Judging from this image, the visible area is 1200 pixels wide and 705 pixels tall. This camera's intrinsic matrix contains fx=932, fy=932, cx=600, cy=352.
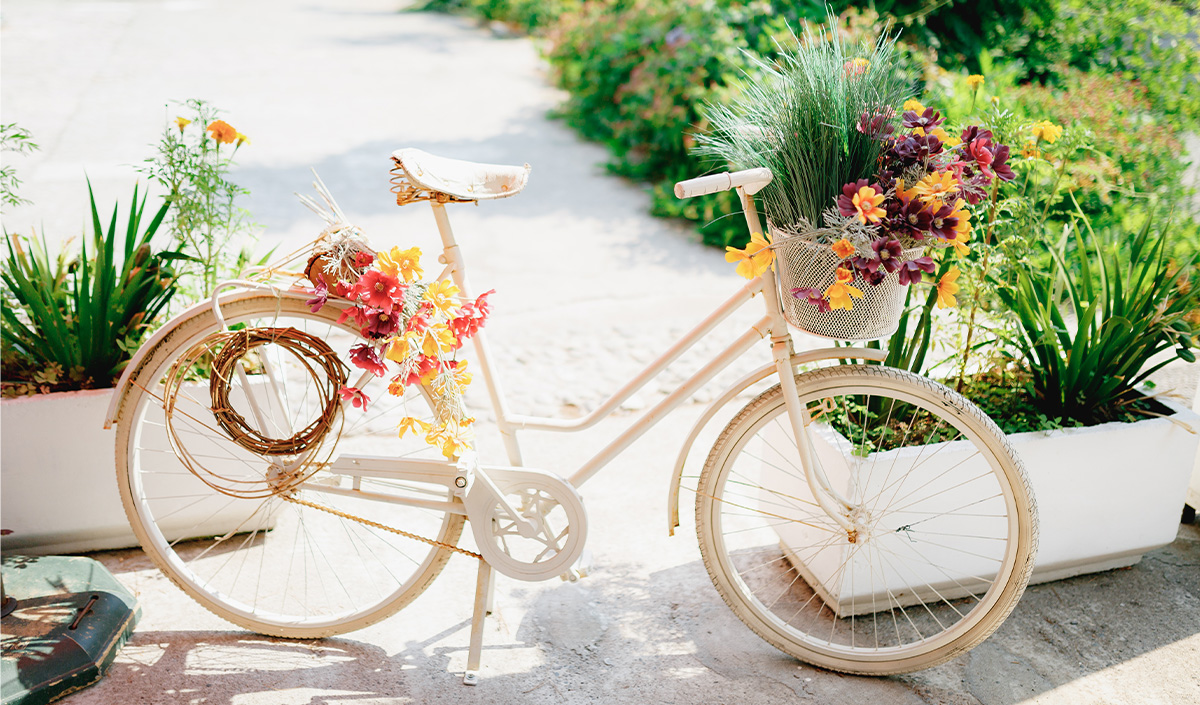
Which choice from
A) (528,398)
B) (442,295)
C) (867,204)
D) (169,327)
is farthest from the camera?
(528,398)

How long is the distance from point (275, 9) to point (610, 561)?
12655mm

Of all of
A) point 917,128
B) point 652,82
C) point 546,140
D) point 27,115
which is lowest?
point 546,140

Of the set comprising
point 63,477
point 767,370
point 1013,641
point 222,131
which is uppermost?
point 222,131

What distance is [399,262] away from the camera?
202cm

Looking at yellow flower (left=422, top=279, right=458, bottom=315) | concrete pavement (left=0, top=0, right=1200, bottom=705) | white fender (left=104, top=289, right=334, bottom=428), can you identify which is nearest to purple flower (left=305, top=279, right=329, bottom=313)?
white fender (left=104, top=289, right=334, bottom=428)

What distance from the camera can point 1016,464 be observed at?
83.9 inches

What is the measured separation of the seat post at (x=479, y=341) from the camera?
2.21 meters

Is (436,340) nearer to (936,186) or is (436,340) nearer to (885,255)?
(885,255)

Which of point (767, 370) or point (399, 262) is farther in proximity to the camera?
point (767, 370)

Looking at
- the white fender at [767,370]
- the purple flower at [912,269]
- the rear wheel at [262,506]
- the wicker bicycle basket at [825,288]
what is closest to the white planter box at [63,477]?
the rear wheel at [262,506]

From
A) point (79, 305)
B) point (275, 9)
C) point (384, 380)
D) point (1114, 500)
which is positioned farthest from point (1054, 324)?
point (275, 9)

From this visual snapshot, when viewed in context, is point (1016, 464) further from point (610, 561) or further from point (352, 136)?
point (352, 136)

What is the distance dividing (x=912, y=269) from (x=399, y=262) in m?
1.07

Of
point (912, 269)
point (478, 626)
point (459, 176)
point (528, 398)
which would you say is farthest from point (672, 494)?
point (528, 398)
